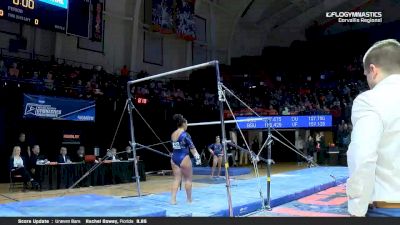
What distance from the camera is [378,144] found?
1605 mm

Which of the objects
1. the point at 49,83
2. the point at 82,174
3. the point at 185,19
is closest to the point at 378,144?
the point at 82,174

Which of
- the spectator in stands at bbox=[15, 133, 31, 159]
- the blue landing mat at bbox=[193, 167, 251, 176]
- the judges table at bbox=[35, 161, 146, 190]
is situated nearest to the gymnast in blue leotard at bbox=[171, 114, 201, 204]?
the judges table at bbox=[35, 161, 146, 190]

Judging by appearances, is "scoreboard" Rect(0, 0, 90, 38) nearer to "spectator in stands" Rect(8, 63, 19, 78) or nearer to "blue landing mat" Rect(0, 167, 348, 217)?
"spectator in stands" Rect(8, 63, 19, 78)

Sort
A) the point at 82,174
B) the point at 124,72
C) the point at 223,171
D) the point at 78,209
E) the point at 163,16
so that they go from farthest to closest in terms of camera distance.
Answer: the point at 163,16 → the point at 124,72 → the point at 223,171 → the point at 82,174 → the point at 78,209

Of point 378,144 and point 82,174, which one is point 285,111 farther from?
point 378,144

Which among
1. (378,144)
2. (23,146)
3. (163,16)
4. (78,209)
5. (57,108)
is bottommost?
(78,209)

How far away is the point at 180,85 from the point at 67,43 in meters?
6.13

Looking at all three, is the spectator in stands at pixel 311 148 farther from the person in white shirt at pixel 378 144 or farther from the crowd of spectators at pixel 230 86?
the person in white shirt at pixel 378 144

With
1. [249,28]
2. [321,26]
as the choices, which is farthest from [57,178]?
[321,26]

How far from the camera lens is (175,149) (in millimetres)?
6672

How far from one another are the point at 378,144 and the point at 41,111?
11361 millimetres

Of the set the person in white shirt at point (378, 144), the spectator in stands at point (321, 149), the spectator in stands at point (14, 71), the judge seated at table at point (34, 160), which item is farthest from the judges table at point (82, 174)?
the person in white shirt at point (378, 144)

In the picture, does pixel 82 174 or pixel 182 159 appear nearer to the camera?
pixel 182 159

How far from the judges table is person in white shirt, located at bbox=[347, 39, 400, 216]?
9506mm
